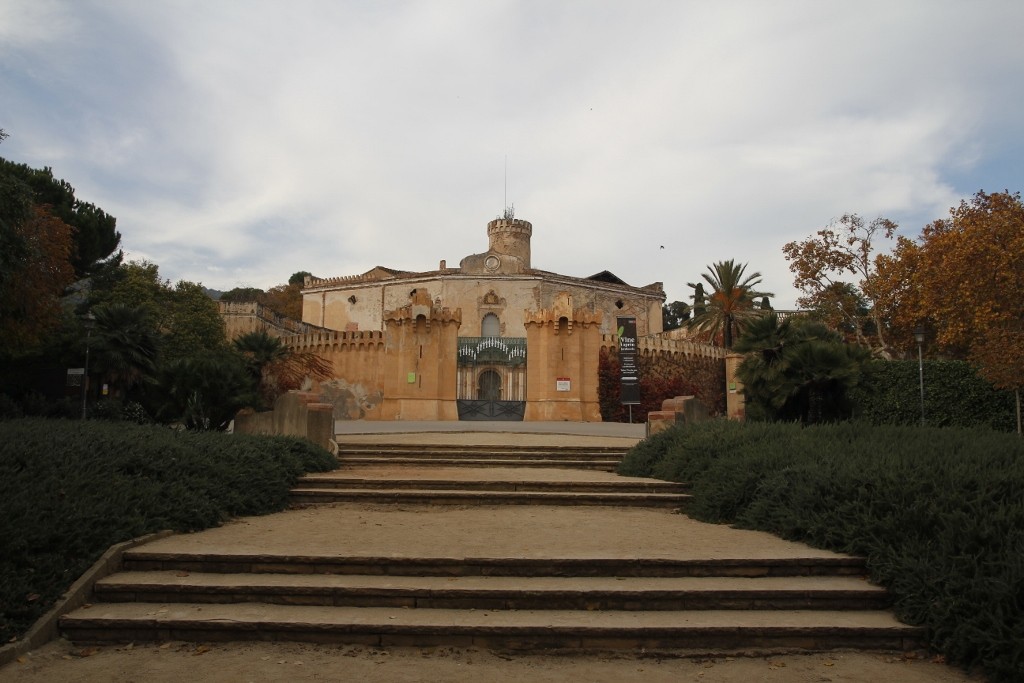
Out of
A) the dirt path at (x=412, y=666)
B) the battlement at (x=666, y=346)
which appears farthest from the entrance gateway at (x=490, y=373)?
the dirt path at (x=412, y=666)

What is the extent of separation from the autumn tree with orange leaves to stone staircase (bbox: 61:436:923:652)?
19.3m

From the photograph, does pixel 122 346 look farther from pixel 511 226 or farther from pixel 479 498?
pixel 511 226

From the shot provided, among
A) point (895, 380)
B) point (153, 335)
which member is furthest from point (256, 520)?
point (895, 380)

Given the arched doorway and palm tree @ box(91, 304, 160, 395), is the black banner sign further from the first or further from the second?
palm tree @ box(91, 304, 160, 395)

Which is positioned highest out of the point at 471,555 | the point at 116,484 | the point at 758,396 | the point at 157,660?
the point at 758,396

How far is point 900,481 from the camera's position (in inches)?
275

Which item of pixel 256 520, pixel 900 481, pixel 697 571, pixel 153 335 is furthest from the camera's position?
pixel 153 335

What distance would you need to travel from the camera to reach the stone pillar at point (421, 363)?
1137 inches

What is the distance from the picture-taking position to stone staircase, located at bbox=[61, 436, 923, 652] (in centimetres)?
524

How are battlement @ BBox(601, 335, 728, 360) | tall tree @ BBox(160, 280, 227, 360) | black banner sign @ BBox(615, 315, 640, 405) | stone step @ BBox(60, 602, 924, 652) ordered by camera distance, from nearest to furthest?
stone step @ BBox(60, 602, 924, 652) < black banner sign @ BBox(615, 315, 640, 405) < tall tree @ BBox(160, 280, 227, 360) < battlement @ BBox(601, 335, 728, 360)

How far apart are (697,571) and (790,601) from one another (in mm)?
785

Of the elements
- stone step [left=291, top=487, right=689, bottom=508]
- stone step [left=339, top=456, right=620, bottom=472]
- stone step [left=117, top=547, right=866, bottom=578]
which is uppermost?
stone step [left=339, top=456, right=620, bottom=472]

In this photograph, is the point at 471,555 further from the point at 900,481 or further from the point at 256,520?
the point at 900,481

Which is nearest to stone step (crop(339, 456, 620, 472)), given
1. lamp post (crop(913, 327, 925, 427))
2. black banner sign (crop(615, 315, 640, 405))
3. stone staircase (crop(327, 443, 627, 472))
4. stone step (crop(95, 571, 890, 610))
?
stone staircase (crop(327, 443, 627, 472))
